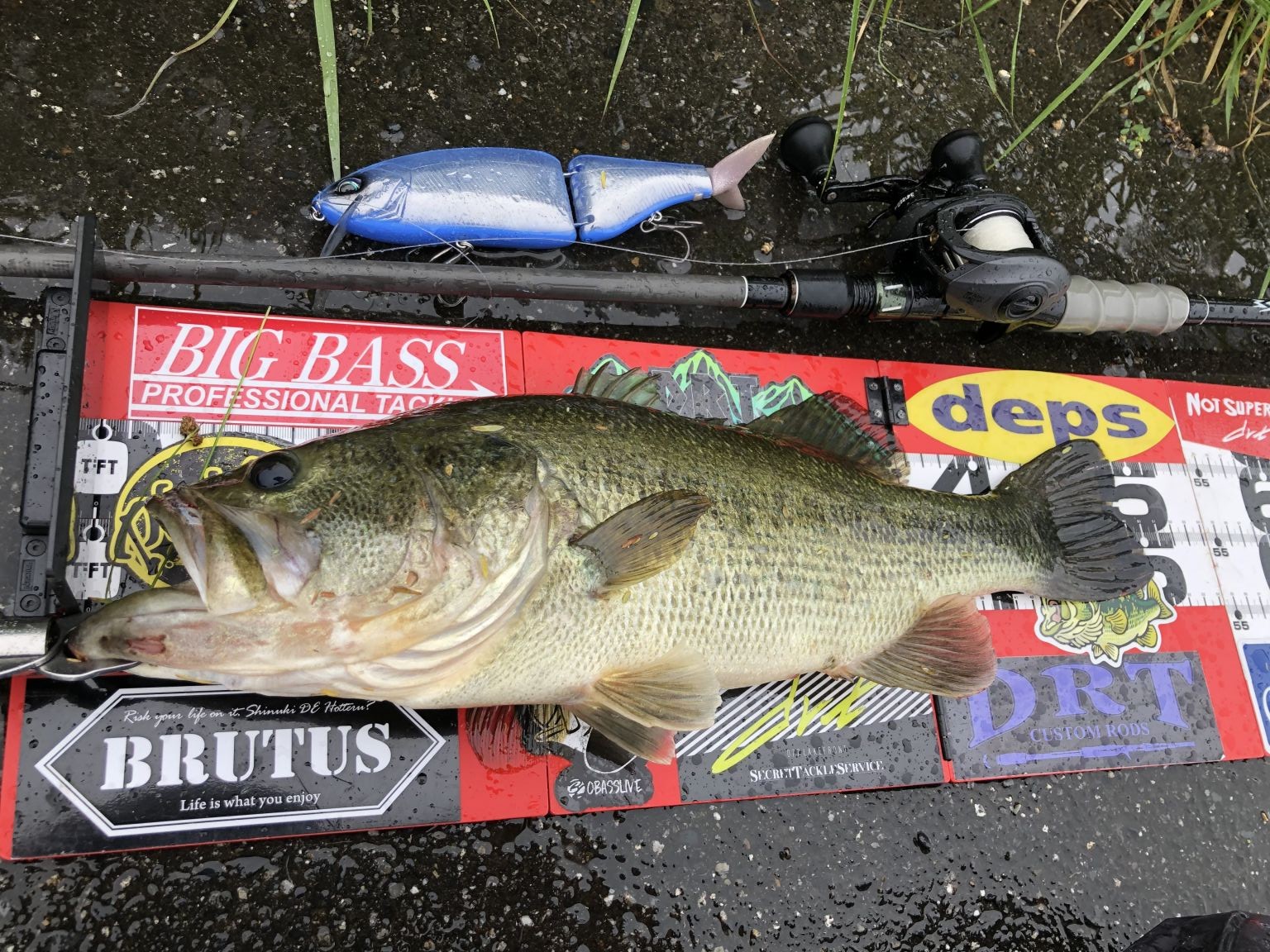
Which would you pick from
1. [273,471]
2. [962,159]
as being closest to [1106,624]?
[962,159]

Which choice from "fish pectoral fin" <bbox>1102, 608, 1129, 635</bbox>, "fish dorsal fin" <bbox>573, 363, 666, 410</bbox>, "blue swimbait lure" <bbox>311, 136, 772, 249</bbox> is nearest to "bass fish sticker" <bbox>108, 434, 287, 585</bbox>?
"blue swimbait lure" <bbox>311, 136, 772, 249</bbox>

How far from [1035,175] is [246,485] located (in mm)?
3032

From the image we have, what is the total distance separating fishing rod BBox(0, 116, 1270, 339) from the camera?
2129mm

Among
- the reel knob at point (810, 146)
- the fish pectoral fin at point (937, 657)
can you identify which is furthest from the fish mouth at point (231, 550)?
the reel knob at point (810, 146)

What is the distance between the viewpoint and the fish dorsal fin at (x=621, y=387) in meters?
2.10

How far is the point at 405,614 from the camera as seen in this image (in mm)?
1605

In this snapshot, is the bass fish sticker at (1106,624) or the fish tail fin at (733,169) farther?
the bass fish sticker at (1106,624)

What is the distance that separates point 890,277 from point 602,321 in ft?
2.93

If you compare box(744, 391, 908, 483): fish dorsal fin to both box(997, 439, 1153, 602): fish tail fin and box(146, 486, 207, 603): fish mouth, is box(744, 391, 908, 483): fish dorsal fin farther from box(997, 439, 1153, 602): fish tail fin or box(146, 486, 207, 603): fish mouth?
box(146, 486, 207, 603): fish mouth

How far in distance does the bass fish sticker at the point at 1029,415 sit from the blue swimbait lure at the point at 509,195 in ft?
3.37

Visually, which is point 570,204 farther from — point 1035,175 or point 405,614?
point 1035,175

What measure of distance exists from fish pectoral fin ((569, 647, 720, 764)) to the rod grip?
67.8 inches

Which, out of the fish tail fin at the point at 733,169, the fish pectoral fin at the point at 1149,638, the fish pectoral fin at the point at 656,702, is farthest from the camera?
the fish pectoral fin at the point at 1149,638

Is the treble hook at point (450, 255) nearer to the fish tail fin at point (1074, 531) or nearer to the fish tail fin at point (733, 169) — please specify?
the fish tail fin at point (733, 169)
